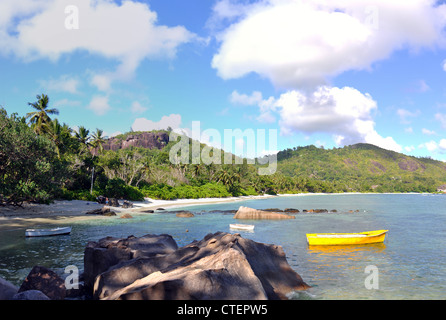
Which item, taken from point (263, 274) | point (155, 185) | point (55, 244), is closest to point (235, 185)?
point (155, 185)

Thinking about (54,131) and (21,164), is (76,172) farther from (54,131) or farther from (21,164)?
(21,164)

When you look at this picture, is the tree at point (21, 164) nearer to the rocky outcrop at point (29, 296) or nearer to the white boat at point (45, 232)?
the white boat at point (45, 232)

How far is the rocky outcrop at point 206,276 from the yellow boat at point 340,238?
11.9 metres

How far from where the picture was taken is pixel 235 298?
837 centimetres

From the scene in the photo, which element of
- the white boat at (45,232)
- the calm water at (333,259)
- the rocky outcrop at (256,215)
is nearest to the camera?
the calm water at (333,259)

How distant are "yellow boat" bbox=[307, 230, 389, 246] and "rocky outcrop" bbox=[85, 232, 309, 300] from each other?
11872mm

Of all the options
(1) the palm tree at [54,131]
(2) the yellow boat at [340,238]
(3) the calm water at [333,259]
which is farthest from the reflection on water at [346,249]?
(1) the palm tree at [54,131]

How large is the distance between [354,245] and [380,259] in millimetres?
4874

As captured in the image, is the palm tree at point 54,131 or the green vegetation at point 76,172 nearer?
the green vegetation at point 76,172

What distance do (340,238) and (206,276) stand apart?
63.8 ft

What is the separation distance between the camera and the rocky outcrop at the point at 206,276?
798cm

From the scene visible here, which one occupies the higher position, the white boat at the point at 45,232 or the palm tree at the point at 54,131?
the palm tree at the point at 54,131

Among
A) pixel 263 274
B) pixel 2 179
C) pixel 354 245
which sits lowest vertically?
pixel 354 245
